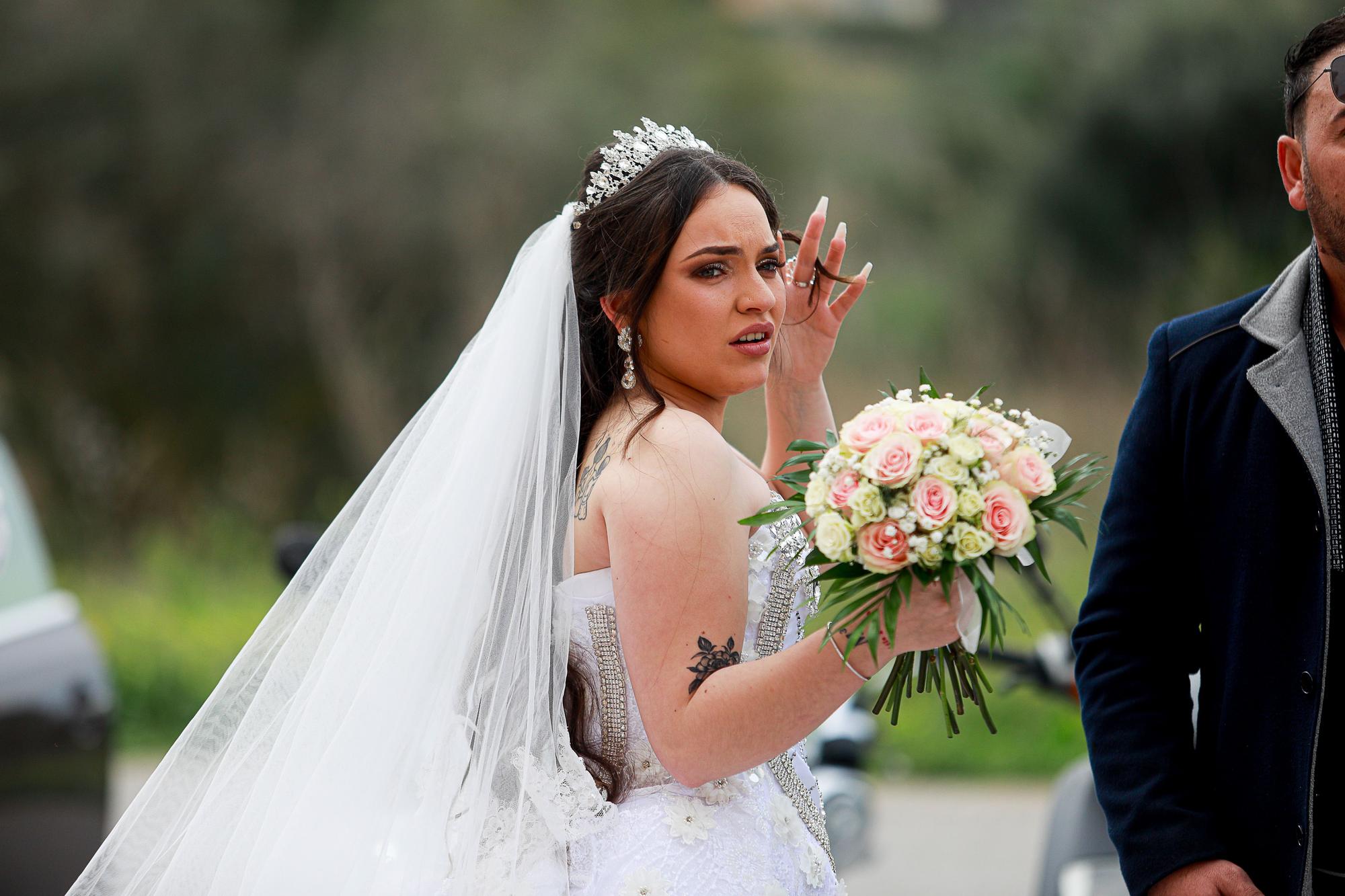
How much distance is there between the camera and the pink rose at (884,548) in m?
1.95

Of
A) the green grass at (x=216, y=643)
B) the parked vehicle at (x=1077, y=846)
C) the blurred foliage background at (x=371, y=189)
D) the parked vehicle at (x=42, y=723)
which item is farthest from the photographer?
the blurred foliage background at (x=371, y=189)

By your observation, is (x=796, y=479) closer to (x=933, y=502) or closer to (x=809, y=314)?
(x=933, y=502)

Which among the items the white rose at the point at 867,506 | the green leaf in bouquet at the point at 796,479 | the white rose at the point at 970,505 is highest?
the green leaf in bouquet at the point at 796,479

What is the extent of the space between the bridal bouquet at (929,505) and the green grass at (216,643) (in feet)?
16.3

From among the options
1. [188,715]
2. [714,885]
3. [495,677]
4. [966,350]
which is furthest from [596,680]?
[966,350]

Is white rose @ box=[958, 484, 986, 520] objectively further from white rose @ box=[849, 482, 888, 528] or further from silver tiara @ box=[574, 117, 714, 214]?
silver tiara @ box=[574, 117, 714, 214]

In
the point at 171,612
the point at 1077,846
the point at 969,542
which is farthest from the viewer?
the point at 171,612

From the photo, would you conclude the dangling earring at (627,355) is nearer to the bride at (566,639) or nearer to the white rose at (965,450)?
the bride at (566,639)

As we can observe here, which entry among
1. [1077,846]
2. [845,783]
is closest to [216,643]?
[845,783]

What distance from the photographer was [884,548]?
195 cm

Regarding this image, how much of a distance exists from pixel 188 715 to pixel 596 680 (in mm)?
6619

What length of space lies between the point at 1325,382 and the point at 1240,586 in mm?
364

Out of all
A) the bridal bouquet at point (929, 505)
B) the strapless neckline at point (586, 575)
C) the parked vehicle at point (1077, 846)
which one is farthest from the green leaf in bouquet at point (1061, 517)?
the parked vehicle at point (1077, 846)

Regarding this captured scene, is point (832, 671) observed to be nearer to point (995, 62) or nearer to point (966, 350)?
point (966, 350)
